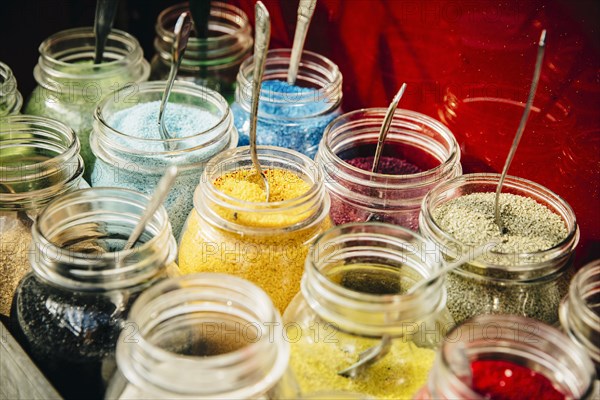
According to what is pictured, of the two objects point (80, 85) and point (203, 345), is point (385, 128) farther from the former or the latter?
point (80, 85)

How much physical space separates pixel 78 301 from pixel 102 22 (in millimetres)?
664

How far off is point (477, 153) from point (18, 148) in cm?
75

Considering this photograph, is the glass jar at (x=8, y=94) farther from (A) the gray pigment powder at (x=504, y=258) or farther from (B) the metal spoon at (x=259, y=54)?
(A) the gray pigment powder at (x=504, y=258)

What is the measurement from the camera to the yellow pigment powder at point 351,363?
779mm

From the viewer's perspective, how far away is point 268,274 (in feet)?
2.94

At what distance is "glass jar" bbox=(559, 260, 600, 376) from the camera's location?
0.75 meters

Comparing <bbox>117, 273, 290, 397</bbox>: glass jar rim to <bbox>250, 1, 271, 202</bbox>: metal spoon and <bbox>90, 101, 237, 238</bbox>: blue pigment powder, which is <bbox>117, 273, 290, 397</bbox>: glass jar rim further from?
<bbox>90, 101, 237, 238</bbox>: blue pigment powder

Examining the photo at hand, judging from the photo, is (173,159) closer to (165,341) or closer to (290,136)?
(290,136)

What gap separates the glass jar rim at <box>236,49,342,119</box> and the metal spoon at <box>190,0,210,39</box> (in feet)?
0.46

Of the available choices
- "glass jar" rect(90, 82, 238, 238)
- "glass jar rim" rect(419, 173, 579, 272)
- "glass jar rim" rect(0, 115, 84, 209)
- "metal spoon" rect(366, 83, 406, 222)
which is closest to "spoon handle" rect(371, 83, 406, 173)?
"metal spoon" rect(366, 83, 406, 222)

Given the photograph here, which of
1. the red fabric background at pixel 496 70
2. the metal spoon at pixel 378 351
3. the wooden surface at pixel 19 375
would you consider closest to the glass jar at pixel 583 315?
the metal spoon at pixel 378 351

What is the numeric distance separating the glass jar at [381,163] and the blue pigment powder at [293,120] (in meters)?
0.07

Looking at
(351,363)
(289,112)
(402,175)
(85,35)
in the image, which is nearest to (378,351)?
(351,363)

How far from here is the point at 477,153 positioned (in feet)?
3.84
